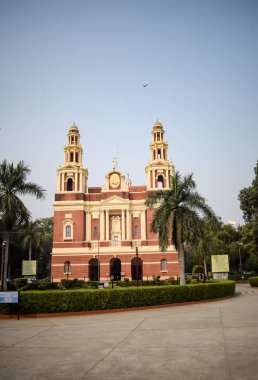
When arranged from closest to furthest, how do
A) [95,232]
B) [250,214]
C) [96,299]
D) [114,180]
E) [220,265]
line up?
[96,299] → [220,265] → [250,214] → [95,232] → [114,180]

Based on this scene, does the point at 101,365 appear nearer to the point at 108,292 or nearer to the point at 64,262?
the point at 108,292

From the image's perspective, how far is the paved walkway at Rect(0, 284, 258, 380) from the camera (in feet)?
24.0

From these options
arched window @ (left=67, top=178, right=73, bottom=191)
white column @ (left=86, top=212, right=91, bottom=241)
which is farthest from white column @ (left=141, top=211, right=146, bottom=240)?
arched window @ (left=67, top=178, right=73, bottom=191)

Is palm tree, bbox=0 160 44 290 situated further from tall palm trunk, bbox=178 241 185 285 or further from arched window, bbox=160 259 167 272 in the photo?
arched window, bbox=160 259 167 272

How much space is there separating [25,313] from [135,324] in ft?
19.9

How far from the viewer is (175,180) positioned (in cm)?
2602

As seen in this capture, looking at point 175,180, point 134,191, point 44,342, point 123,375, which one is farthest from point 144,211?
point 123,375

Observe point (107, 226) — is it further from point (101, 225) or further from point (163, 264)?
point (163, 264)

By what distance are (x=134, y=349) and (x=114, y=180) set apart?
43305 mm

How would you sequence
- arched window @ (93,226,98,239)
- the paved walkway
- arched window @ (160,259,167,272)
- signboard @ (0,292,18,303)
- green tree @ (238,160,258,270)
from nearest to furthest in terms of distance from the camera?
the paved walkway, signboard @ (0,292,18,303), green tree @ (238,160,258,270), arched window @ (160,259,167,272), arched window @ (93,226,98,239)

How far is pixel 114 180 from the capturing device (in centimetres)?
5222

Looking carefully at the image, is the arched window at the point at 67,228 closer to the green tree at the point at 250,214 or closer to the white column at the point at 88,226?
the white column at the point at 88,226

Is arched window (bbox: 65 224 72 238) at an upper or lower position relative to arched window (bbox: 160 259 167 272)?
upper

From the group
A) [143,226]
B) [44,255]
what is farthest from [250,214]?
[44,255]
